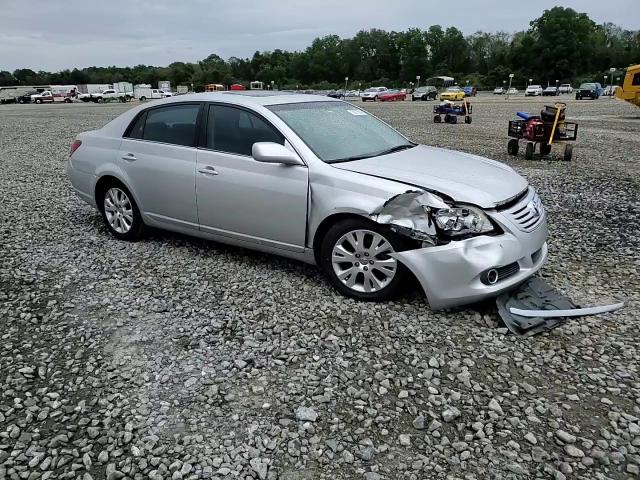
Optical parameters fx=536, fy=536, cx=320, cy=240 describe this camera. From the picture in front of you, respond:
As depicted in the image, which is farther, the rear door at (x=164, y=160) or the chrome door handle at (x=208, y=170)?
the rear door at (x=164, y=160)

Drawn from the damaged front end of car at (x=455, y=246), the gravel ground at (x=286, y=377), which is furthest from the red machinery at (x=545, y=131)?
the damaged front end of car at (x=455, y=246)

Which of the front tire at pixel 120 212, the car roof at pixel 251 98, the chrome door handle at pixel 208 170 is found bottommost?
the front tire at pixel 120 212

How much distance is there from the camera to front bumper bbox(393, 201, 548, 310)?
12.4ft

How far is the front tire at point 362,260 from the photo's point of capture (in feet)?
13.4

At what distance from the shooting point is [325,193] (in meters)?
4.30

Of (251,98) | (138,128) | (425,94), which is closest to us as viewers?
(251,98)

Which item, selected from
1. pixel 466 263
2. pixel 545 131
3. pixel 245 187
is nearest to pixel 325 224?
pixel 245 187

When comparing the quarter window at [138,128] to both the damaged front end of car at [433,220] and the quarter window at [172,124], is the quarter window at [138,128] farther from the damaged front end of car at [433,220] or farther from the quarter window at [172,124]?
the damaged front end of car at [433,220]

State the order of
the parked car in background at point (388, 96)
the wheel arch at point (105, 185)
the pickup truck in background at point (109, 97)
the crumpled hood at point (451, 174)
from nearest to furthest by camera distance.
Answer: the crumpled hood at point (451, 174) < the wheel arch at point (105, 185) < the parked car in background at point (388, 96) < the pickup truck in background at point (109, 97)

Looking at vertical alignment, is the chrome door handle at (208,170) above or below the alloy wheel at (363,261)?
above

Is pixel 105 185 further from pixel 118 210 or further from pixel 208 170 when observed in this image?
pixel 208 170

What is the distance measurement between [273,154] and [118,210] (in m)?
2.41

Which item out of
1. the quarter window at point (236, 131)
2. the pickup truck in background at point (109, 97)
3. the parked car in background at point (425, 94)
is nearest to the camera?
the quarter window at point (236, 131)

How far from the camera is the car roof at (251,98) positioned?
505 centimetres
